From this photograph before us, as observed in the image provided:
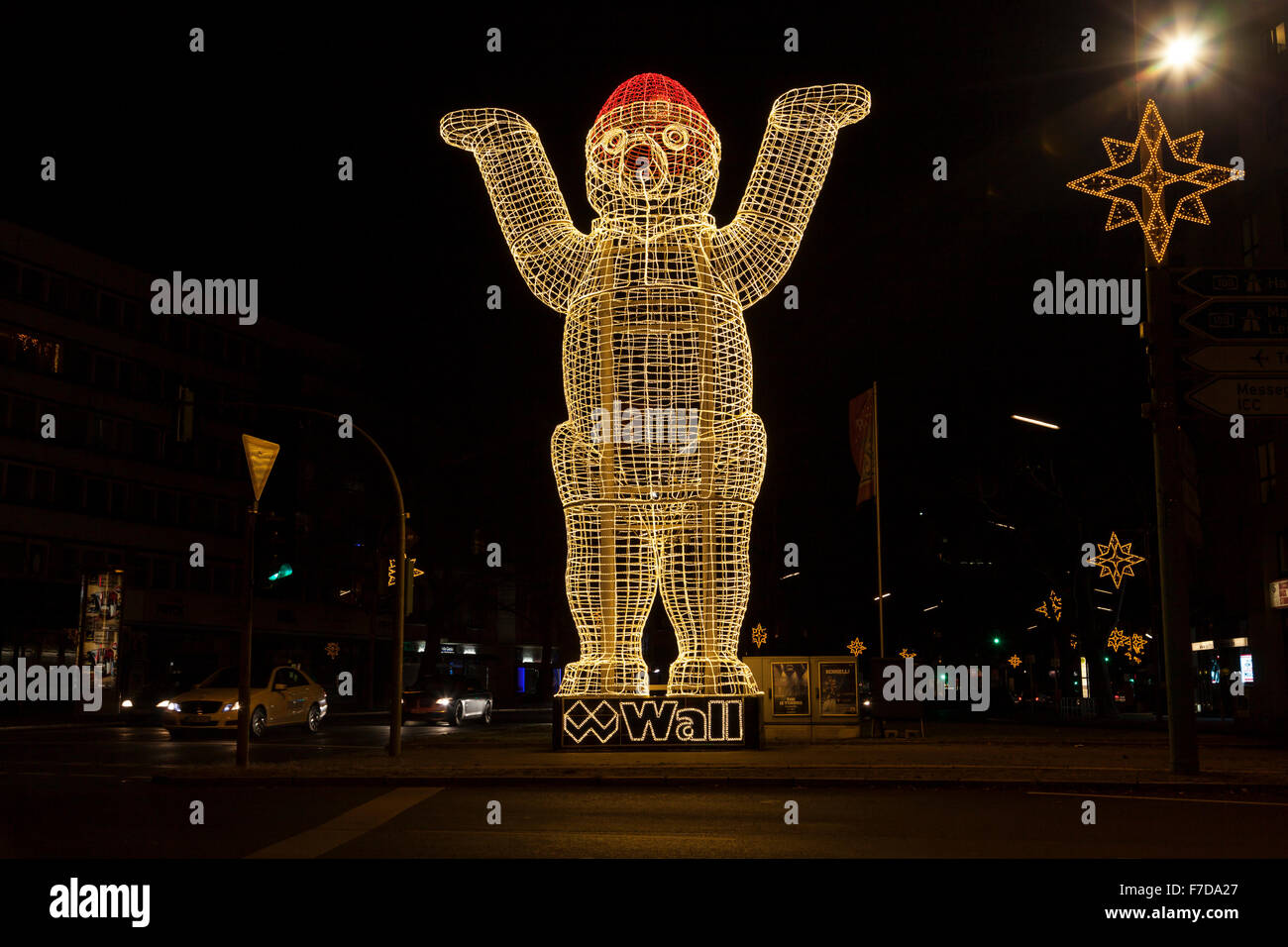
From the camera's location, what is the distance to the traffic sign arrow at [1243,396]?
1383 cm

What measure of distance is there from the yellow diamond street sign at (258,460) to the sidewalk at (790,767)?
338 cm

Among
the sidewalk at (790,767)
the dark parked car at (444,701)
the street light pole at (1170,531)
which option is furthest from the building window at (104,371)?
the street light pole at (1170,531)

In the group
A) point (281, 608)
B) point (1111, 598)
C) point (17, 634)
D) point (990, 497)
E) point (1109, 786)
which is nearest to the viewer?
point (1109, 786)

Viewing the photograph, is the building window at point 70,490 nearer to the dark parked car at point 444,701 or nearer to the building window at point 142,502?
the building window at point 142,502

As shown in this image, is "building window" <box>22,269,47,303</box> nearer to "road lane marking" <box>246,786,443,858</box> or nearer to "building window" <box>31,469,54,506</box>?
"building window" <box>31,469,54,506</box>

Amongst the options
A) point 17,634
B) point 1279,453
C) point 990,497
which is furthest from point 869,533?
point 17,634

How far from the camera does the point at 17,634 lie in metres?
39.2

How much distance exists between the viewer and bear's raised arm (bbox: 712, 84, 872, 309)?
15.0 metres

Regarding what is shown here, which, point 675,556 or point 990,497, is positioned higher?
point 990,497

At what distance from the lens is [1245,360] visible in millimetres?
13930

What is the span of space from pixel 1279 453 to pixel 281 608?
3822 centimetres

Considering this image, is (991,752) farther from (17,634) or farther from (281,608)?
(281,608)

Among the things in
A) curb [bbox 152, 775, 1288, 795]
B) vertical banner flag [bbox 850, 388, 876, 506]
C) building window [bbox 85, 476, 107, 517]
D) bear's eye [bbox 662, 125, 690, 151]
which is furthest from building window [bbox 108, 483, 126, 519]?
bear's eye [bbox 662, 125, 690, 151]

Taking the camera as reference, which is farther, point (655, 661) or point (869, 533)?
point (655, 661)
